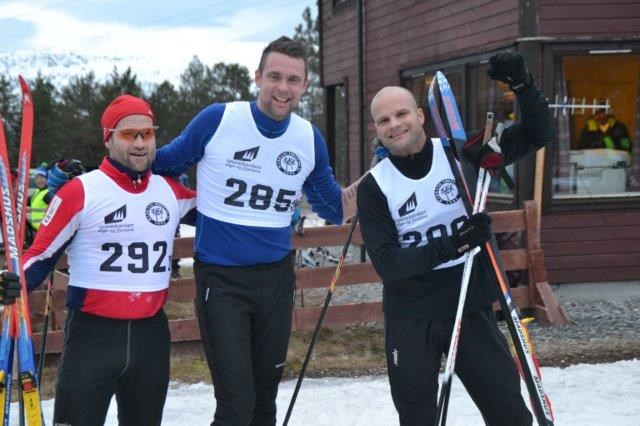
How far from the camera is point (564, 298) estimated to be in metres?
8.59

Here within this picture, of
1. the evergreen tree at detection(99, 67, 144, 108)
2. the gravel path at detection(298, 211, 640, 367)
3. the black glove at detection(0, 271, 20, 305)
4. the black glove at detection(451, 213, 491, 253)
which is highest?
the evergreen tree at detection(99, 67, 144, 108)

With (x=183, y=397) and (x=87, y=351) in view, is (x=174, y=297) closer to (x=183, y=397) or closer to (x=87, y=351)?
(x=183, y=397)

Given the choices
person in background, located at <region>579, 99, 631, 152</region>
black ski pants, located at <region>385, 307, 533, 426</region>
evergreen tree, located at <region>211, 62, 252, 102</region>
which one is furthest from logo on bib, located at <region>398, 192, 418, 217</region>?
evergreen tree, located at <region>211, 62, 252, 102</region>

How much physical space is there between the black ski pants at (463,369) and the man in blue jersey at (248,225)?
68 centimetres

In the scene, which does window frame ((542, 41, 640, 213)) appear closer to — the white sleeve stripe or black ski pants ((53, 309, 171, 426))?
black ski pants ((53, 309, 171, 426))

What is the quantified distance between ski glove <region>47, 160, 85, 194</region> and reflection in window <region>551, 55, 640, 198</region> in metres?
6.18

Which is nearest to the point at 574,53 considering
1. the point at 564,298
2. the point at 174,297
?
the point at 564,298

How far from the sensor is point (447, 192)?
3150 mm

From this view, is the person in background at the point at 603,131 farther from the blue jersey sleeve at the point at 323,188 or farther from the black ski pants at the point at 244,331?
the black ski pants at the point at 244,331

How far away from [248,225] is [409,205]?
786 millimetres

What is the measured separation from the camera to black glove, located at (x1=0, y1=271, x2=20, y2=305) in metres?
2.94

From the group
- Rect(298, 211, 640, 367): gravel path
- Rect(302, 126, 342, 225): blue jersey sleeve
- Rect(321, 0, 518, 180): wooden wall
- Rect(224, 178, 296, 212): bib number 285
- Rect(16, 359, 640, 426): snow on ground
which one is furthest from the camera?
Rect(321, 0, 518, 180): wooden wall

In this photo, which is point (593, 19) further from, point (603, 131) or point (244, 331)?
point (244, 331)

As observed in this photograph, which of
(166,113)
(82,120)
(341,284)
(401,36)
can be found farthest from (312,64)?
(341,284)
